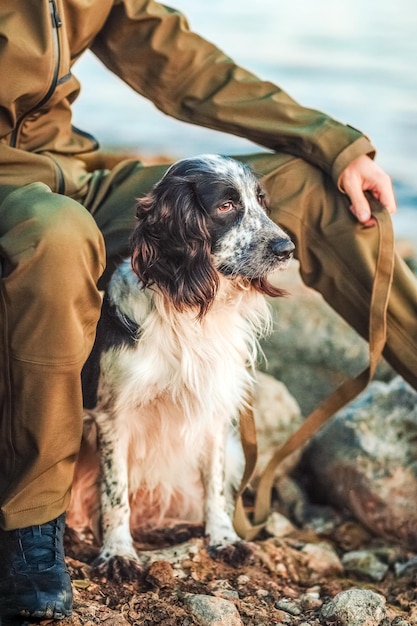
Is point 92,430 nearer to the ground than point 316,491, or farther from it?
farther from it

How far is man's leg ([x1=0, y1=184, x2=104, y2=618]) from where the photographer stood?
283cm

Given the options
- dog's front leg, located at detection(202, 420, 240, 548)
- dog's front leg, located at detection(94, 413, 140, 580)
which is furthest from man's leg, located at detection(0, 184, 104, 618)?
dog's front leg, located at detection(202, 420, 240, 548)

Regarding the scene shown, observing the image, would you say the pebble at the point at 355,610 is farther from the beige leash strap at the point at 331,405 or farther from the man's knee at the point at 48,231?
the man's knee at the point at 48,231

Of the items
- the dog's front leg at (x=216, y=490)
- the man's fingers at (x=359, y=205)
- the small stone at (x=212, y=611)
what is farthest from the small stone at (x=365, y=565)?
the man's fingers at (x=359, y=205)

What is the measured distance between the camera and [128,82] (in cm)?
406

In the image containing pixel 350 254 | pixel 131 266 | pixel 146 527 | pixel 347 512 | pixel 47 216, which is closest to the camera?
pixel 47 216

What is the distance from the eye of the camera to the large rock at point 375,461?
4.14 metres

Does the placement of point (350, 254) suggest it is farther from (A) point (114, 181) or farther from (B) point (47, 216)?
(B) point (47, 216)

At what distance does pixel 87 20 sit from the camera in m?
3.70

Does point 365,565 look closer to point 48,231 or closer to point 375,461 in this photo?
point 375,461

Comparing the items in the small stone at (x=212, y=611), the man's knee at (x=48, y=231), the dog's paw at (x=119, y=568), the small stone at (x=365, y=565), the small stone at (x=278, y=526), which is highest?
the man's knee at (x=48, y=231)

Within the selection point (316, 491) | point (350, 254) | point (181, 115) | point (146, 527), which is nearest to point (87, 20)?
point (181, 115)

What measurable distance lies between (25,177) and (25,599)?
1.50 metres

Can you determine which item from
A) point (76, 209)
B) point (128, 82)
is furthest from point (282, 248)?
point (128, 82)
